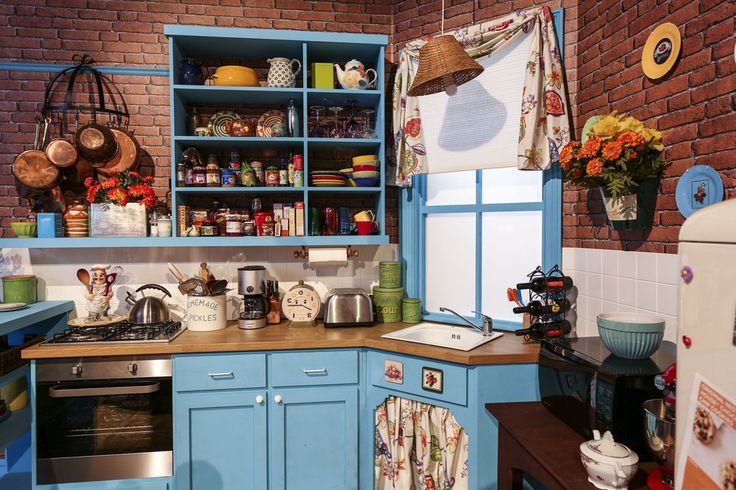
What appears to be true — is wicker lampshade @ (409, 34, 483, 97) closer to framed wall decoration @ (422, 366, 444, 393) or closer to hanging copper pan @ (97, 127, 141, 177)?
framed wall decoration @ (422, 366, 444, 393)

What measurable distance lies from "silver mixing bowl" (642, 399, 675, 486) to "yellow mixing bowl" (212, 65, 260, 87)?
2495 mm

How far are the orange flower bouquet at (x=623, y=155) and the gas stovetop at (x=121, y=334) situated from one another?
220 centimetres

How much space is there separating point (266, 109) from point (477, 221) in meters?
1.53

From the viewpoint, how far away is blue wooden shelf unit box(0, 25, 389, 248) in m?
2.57

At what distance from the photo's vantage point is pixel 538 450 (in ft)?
4.99

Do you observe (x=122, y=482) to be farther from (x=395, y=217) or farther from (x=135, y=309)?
(x=395, y=217)

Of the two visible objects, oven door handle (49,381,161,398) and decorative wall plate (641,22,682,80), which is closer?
decorative wall plate (641,22,682,80)

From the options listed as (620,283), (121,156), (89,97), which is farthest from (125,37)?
(620,283)

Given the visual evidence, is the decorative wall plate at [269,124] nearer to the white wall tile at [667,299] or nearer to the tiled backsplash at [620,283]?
the tiled backsplash at [620,283]

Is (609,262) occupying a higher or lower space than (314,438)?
higher

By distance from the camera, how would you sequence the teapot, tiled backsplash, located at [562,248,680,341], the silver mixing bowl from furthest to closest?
the teapot
tiled backsplash, located at [562,248,680,341]
the silver mixing bowl

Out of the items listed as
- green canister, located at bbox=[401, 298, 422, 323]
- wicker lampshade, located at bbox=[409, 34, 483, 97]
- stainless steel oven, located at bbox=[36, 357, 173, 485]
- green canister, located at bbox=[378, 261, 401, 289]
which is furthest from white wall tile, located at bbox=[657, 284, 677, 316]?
stainless steel oven, located at bbox=[36, 357, 173, 485]

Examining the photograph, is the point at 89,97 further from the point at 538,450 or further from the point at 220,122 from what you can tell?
the point at 538,450

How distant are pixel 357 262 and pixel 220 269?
89 centimetres
